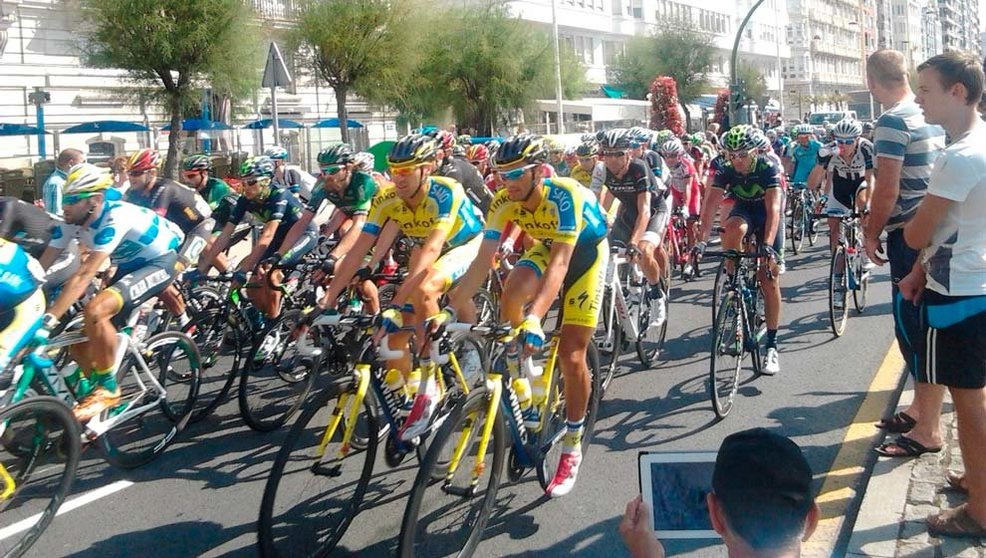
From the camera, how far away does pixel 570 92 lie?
4631 centimetres

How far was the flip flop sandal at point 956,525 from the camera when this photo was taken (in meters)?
4.02

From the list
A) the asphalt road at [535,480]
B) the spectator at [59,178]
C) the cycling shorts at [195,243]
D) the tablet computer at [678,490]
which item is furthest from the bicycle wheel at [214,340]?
the tablet computer at [678,490]

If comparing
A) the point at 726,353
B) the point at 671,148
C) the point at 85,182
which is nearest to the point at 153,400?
the point at 85,182

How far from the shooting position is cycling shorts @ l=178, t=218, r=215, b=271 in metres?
7.64

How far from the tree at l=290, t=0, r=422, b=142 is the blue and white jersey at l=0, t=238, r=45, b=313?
24.2 meters

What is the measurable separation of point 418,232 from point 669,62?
180 feet

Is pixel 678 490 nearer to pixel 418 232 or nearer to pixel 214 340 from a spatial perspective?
pixel 418 232

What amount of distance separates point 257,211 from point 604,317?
11.2 ft

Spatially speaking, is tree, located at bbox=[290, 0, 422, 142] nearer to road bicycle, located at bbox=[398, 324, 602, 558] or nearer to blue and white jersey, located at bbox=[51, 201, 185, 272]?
blue and white jersey, located at bbox=[51, 201, 185, 272]

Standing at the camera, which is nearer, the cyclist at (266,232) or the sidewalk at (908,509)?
the sidewalk at (908,509)

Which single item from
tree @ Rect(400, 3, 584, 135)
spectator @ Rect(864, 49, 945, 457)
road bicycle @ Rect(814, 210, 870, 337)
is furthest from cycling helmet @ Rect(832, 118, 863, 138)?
tree @ Rect(400, 3, 584, 135)

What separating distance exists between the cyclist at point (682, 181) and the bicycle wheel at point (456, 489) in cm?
917

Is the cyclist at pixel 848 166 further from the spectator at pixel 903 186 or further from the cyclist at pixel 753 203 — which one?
the spectator at pixel 903 186

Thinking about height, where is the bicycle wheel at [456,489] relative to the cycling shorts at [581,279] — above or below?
below
